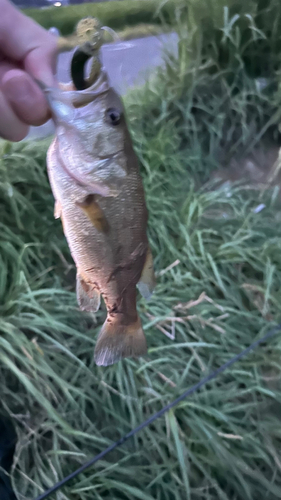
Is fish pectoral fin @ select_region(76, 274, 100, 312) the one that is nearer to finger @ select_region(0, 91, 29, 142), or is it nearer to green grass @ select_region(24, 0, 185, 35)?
finger @ select_region(0, 91, 29, 142)

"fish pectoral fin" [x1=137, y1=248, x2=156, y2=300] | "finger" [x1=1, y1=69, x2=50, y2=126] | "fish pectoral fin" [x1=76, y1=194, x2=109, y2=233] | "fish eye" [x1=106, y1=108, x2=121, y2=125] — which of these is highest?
"finger" [x1=1, y1=69, x2=50, y2=126]

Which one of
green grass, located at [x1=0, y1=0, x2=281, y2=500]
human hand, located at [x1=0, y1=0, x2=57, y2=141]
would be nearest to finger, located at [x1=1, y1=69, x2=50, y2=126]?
human hand, located at [x1=0, y1=0, x2=57, y2=141]

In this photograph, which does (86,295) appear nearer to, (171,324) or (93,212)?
(93,212)

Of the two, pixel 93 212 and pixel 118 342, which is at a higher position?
pixel 93 212

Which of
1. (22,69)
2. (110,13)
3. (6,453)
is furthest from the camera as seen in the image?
(6,453)

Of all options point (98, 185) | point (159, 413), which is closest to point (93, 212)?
point (98, 185)

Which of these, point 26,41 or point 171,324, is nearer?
point 26,41
